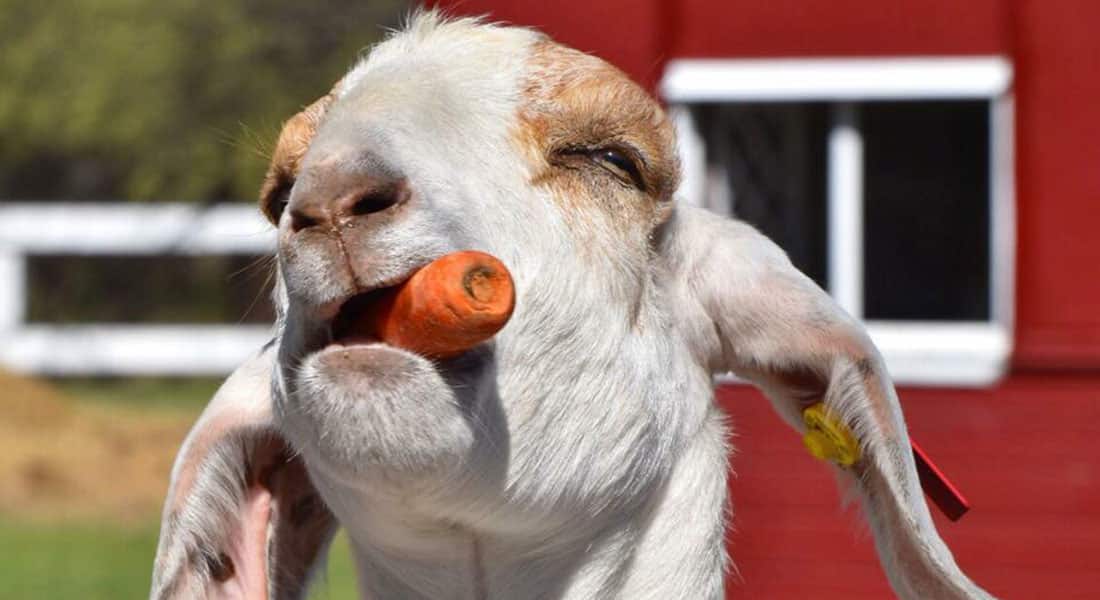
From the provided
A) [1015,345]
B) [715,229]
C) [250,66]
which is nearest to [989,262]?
[1015,345]

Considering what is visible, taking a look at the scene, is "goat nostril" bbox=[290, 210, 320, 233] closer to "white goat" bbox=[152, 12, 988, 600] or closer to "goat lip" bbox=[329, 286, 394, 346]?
"white goat" bbox=[152, 12, 988, 600]

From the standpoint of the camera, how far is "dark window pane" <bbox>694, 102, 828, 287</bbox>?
10.1 meters

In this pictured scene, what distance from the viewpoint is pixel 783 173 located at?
1064cm

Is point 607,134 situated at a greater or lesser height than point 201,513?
greater

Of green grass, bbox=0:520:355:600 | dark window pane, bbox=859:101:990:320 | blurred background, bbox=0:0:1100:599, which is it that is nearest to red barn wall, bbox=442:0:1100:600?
blurred background, bbox=0:0:1100:599

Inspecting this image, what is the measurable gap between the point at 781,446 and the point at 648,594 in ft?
15.3

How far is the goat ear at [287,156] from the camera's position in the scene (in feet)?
10.2

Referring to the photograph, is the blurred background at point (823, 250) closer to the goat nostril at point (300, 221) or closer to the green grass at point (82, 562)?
the green grass at point (82, 562)

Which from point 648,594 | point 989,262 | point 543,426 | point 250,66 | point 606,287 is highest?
point 250,66

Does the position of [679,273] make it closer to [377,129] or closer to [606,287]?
[606,287]

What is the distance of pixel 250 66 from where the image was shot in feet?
64.5

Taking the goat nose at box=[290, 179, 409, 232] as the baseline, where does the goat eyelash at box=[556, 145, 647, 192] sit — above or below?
above

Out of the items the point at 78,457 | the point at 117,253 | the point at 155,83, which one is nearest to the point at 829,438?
the point at 78,457

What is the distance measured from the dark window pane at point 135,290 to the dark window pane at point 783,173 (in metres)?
10.3
